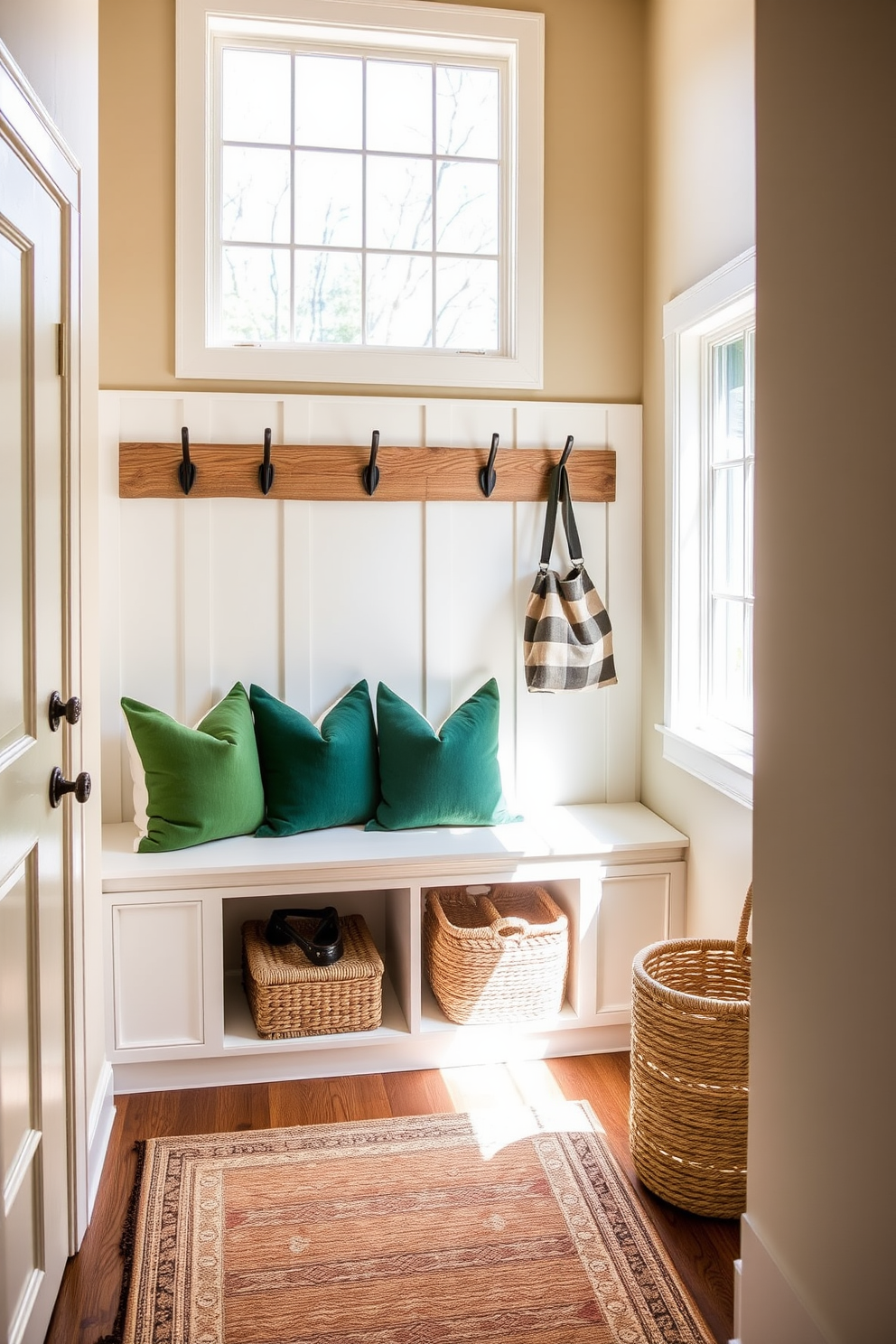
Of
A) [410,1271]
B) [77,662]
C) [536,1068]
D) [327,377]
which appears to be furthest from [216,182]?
[410,1271]

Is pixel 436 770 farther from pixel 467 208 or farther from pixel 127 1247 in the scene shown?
pixel 467 208

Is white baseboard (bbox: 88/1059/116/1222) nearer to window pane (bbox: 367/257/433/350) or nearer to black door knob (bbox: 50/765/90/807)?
black door knob (bbox: 50/765/90/807)

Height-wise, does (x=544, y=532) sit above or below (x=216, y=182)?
below

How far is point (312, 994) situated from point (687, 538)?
5.27 feet

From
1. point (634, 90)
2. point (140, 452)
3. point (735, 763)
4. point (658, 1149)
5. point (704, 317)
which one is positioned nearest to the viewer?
point (658, 1149)

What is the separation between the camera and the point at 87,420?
225 centimetres

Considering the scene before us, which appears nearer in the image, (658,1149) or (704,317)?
(658,1149)

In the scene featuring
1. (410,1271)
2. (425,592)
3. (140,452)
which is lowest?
(410,1271)

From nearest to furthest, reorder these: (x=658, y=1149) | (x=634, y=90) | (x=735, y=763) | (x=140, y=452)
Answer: (x=658, y=1149)
(x=735, y=763)
(x=140, y=452)
(x=634, y=90)

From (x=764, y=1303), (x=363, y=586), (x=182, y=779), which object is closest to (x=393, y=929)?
(x=182, y=779)

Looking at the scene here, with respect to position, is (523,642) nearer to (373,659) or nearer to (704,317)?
(373,659)

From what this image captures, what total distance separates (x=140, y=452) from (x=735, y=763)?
5.98 ft

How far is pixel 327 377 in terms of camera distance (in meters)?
3.18

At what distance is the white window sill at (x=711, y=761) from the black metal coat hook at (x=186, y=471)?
151cm
